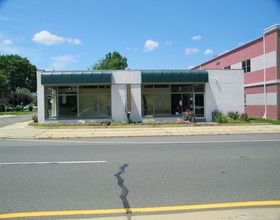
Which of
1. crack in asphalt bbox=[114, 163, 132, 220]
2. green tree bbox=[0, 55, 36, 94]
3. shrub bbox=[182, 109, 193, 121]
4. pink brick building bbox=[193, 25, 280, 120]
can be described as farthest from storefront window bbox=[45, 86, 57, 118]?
green tree bbox=[0, 55, 36, 94]

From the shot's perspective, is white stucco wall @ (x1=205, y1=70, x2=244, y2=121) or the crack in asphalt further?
white stucco wall @ (x1=205, y1=70, x2=244, y2=121)

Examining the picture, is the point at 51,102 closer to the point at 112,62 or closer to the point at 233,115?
the point at 233,115

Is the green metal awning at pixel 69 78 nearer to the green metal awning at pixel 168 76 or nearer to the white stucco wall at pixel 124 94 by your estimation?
the white stucco wall at pixel 124 94

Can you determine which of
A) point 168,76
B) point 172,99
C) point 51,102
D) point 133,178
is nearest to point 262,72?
point 172,99

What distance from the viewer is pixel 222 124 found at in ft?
71.3

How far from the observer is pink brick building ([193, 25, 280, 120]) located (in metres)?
25.2

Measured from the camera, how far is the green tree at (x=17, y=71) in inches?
3898

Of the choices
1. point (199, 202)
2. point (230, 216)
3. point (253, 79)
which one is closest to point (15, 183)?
point (199, 202)

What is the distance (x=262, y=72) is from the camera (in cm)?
2727

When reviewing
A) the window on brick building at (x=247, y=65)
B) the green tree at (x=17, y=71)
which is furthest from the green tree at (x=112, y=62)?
the window on brick building at (x=247, y=65)

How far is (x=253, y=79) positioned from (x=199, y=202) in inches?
1024

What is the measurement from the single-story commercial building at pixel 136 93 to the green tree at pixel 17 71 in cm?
8241

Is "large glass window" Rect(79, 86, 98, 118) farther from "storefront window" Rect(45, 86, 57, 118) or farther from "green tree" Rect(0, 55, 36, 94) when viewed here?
"green tree" Rect(0, 55, 36, 94)

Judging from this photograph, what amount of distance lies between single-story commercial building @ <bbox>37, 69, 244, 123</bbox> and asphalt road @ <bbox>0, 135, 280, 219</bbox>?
12.5m
